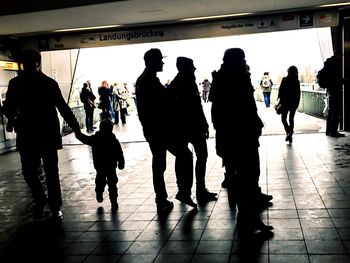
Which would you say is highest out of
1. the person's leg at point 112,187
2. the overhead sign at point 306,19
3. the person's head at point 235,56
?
the overhead sign at point 306,19

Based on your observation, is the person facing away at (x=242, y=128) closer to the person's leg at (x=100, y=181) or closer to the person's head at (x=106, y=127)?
the person's head at (x=106, y=127)

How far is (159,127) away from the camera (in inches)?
185

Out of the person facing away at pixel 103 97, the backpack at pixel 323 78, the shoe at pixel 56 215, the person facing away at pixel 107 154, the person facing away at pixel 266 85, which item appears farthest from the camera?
the person facing away at pixel 266 85

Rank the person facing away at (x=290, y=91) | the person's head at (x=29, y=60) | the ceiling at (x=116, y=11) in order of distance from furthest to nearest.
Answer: the person facing away at (x=290, y=91), the ceiling at (x=116, y=11), the person's head at (x=29, y=60)

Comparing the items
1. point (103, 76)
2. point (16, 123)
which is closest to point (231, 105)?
point (16, 123)

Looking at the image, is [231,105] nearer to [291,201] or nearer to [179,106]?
[179,106]

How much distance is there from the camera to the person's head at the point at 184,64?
491cm

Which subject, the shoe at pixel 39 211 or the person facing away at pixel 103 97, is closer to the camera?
the shoe at pixel 39 211

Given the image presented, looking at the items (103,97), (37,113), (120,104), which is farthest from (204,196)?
(120,104)

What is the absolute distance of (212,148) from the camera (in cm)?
987

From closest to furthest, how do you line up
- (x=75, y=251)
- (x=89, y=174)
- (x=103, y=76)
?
1. (x=75, y=251)
2. (x=89, y=174)
3. (x=103, y=76)

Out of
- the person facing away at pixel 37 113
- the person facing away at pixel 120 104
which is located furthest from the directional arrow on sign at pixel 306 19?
the person facing away at pixel 120 104

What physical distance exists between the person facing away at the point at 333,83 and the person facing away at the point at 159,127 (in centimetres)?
614

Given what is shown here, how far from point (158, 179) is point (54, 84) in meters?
1.60
